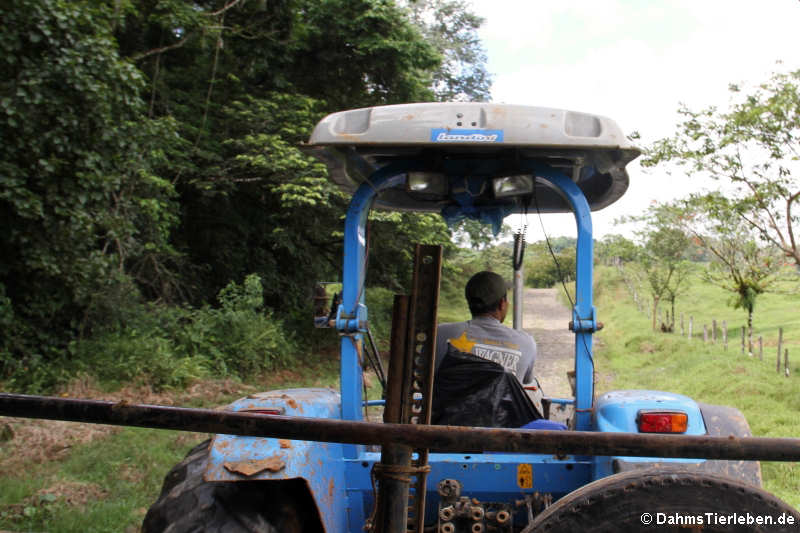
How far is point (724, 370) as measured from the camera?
11766mm

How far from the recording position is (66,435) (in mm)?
6750

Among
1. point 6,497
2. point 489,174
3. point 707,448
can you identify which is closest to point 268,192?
point 6,497

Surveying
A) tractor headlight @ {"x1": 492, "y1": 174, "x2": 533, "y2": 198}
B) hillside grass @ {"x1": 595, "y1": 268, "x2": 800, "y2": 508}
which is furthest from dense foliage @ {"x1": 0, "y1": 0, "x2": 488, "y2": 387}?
tractor headlight @ {"x1": 492, "y1": 174, "x2": 533, "y2": 198}

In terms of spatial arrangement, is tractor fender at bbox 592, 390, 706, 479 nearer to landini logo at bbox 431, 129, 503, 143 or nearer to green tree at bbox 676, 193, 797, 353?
landini logo at bbox 431, 129, 503, 143

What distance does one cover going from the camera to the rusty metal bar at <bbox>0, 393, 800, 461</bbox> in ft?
4.95

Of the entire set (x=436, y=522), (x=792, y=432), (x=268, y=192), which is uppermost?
(x=268, y=192)

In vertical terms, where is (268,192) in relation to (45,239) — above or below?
above

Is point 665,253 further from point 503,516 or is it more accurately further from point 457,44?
point 503,516

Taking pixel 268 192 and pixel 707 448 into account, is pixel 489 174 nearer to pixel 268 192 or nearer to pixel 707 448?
pixel 707 448

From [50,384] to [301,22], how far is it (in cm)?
791

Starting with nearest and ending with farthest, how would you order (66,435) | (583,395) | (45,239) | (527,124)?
(527,124) < (583,395) < (66,435) < (45,239)

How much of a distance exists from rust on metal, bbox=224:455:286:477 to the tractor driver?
0.91 metres

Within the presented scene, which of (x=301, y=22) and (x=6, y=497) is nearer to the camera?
(x=6, y=497)

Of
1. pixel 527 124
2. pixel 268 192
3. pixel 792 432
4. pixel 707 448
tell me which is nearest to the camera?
pixel 707 448
